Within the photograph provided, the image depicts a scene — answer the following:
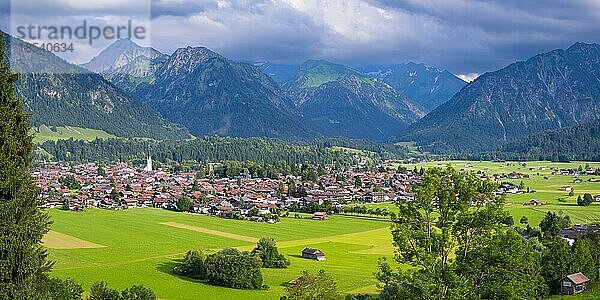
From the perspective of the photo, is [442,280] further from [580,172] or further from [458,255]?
[580,172]

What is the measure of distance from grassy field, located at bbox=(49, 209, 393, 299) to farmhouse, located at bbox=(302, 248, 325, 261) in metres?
0.94

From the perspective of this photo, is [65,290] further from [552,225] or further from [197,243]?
[552,225]

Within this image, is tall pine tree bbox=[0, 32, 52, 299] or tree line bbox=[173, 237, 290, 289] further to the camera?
tree line bbox=[173, 237, 290, 289]

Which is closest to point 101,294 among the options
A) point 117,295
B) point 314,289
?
point 117,295

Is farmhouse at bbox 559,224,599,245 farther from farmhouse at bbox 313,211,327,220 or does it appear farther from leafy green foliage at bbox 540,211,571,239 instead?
farmhouse at bbox 313,211,327,220

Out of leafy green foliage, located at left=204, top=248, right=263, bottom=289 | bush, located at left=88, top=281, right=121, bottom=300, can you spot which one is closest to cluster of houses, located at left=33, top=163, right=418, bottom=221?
leafy green foliage, located at left=204, top=248, right=263, bottom=289

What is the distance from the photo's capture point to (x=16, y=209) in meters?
16.3

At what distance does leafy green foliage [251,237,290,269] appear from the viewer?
2482 inches

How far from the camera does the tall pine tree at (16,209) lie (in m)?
16.0

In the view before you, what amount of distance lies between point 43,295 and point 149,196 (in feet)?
376

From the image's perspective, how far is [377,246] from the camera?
74688mm

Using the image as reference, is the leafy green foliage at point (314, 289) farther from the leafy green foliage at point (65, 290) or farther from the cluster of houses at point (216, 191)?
the cluster of houses at point (216, 191)

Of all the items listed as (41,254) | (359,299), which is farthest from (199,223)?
(41,254)

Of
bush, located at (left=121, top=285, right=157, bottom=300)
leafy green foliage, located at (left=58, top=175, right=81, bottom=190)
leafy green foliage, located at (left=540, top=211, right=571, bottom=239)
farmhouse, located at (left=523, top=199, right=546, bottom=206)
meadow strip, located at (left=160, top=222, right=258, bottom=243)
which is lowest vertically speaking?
meadow strip, located at (left=160, top=222, right=258, bottom=243)
